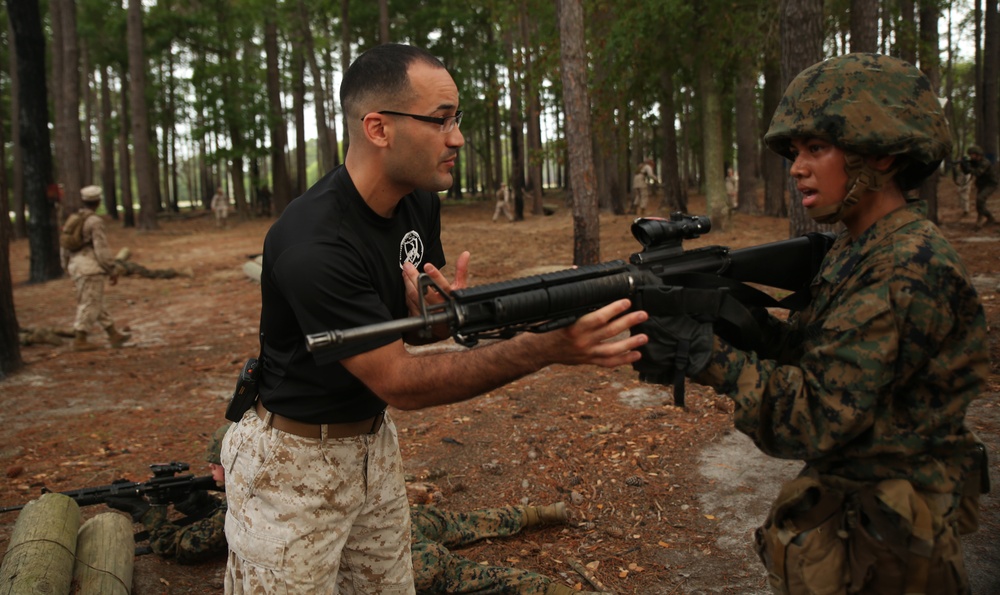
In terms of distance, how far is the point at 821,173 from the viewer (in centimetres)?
235

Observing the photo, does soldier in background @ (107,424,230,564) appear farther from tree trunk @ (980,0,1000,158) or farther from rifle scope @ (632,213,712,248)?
tree trunk @ (980,0,1000,158)

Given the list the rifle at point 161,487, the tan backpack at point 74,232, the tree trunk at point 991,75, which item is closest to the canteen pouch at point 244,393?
the rifle at point 161,487

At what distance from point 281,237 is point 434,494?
315 centimetres

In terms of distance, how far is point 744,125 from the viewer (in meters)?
22.1

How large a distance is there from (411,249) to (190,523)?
2.86 meters

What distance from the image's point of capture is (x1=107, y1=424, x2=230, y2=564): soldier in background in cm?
432

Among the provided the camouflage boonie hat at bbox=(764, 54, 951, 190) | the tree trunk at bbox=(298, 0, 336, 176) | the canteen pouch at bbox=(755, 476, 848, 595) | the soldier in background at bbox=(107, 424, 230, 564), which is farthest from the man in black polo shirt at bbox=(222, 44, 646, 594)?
the tree trunk at bbox=(298, 0, 336, 176)

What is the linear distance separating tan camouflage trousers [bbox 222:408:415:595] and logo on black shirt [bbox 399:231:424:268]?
67 centimetres

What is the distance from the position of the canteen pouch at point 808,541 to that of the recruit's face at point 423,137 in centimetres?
153

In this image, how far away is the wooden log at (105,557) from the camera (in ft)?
12.2

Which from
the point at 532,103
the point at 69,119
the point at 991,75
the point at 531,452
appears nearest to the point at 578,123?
the point at 531,452

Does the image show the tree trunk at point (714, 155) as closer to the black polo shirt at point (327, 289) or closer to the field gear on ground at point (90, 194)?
the field gear on ground at point (90, 194)

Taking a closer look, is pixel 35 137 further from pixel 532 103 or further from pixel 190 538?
pixel 190 538

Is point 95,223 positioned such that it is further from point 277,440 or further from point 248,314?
point 277,440
